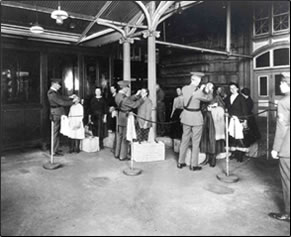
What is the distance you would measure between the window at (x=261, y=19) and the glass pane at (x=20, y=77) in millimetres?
7589

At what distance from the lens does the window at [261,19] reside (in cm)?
995

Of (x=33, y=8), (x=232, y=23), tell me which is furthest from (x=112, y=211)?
(x=232, y=23)

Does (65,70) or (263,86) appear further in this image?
(263,86)

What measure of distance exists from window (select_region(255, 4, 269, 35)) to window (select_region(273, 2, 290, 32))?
30 cm

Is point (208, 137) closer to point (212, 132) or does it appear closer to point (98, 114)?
point (212, 132)

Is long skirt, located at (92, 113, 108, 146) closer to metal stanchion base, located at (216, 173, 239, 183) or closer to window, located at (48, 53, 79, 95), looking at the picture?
window, located at (48, 53, 79, 95)

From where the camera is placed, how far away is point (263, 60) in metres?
10.2

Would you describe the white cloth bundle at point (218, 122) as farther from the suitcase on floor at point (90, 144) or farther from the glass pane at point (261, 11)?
the glass pane at point (261, 11)

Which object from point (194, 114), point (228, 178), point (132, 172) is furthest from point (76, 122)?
point (228, 178)

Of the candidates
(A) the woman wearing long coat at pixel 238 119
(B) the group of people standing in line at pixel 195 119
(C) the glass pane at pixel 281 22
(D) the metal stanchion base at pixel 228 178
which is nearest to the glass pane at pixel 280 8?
(C) the glass pane at pixel 281 22

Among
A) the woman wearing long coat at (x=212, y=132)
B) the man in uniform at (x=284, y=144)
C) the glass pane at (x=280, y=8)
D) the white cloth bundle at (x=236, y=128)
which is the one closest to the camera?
the man in uniform at (x=284, y=144)

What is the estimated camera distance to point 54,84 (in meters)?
6.68

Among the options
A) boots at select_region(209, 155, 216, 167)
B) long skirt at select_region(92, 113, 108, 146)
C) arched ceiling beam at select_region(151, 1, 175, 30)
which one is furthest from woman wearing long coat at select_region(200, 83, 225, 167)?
long skirt at select_region(92, 113, 108, 146)

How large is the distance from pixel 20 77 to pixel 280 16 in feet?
27.7
